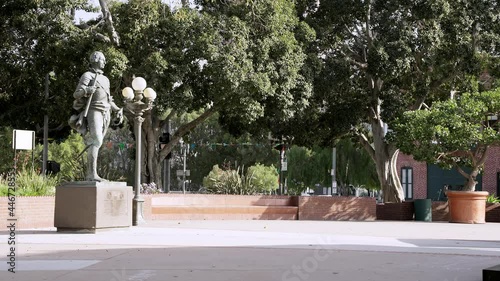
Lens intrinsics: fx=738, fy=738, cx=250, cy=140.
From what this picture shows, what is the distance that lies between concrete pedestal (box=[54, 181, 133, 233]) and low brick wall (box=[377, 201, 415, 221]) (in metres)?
14.0

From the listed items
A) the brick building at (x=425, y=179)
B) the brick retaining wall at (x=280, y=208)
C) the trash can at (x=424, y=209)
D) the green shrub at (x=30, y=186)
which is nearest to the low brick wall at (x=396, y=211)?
the brick retaining wall at (x=280, y=208)

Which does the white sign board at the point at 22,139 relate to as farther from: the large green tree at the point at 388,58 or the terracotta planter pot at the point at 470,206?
the terracotta planter pot at the point at 470,206

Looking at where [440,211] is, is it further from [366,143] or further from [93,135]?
[93,135]

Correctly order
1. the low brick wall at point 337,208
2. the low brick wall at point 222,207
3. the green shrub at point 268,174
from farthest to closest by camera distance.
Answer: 1. the green shrub at point 268,174
2. the low brick wall at point 337,208
3. the low brick wall at point 222,207

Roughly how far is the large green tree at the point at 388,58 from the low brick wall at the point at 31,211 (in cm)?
1307

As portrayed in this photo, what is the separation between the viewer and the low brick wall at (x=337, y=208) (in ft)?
82.6

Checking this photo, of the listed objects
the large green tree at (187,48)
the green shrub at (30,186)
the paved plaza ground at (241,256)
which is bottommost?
the paved plaza ground at (241,256)

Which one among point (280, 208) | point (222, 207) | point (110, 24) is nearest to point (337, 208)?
point (280, 208)

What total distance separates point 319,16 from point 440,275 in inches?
826

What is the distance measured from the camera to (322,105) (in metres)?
30.0

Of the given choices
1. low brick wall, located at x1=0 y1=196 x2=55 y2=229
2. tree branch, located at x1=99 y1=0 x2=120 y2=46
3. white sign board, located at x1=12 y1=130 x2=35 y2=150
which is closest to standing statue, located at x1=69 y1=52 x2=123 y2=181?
low brick wall, located at x1=0 y1=196 x2=55 y2=229

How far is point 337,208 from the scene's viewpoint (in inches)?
1007

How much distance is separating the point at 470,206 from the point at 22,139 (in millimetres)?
14261

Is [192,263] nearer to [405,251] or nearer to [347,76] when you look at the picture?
[405,251]
